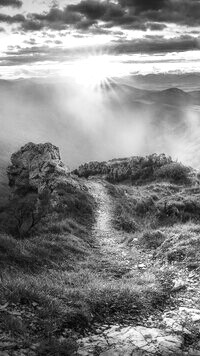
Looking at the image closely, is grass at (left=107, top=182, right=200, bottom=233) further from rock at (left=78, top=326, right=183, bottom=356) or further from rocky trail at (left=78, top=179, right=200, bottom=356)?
rock at (left=78, top=326, right=183, bottom=356)

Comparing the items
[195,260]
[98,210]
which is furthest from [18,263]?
[98,210]

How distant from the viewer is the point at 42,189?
49.7 metres

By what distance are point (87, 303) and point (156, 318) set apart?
2093mm

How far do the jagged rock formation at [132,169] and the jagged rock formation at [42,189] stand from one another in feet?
28.5

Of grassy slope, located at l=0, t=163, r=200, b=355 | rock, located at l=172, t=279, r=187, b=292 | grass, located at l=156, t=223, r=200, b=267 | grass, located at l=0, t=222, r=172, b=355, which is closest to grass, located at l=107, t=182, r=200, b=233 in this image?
grassy slope, located at l=0, t=163, r=200, b=355

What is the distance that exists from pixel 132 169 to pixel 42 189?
20139mm

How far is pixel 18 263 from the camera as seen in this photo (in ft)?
49.4

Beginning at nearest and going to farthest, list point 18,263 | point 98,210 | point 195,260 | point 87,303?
point 87,303, point 18,263, point 195,260, point 98,210

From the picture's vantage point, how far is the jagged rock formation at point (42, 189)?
32500 millimetres

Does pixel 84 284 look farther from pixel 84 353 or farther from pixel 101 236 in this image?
pixel 101 236

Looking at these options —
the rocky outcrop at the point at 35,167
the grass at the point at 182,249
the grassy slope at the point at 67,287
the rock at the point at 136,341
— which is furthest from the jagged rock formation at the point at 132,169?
the rock at the point at 136,341

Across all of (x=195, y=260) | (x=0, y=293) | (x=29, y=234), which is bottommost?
(x=29, y=234)

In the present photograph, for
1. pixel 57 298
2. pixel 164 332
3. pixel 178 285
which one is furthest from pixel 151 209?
pixel 164 332

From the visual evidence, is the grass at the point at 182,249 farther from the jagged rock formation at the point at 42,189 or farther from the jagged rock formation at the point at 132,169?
the jagged rock formation at the point at 132,169
